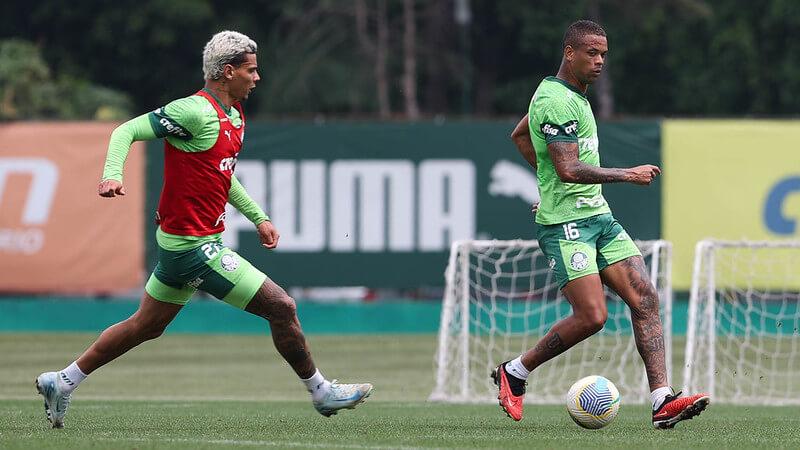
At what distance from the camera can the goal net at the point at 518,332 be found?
1388cm

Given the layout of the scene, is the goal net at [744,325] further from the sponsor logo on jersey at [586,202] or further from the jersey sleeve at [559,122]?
the jersey sleeve at [559,122]

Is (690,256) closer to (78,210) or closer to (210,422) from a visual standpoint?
(78,210)

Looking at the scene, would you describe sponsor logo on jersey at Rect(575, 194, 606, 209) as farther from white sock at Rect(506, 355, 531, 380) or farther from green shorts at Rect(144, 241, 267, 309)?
green shorts at Rect(144, 241, 267, 309)

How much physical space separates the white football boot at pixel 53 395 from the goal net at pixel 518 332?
15.6ft

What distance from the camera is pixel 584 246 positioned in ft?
29.9

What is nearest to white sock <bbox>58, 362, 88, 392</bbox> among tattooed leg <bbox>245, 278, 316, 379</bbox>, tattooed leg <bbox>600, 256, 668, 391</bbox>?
tattooed leg <bbox>245, 278, 316, 379</bbox>

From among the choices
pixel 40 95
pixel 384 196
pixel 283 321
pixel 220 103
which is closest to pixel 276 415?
pixel 283 321

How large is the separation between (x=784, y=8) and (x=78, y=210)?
26954mm

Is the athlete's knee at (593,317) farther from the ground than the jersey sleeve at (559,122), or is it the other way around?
the jersey sleeve at (559,122)

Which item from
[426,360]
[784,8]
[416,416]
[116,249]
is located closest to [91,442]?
[416,416]

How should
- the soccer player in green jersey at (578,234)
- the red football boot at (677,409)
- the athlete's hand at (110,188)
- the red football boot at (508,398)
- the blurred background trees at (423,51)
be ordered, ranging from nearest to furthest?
the athlete's hand at (110,188), the red football boot at (677,409), the soccer player in green jersey at (578,234), the red football boot at (508,398), the blurred background trees at (423,51)

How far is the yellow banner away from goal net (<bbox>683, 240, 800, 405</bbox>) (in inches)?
36.4

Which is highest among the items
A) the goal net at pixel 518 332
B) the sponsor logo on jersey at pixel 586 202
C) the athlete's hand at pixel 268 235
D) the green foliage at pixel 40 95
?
the sponsor logo on jersey at pixel 586 202

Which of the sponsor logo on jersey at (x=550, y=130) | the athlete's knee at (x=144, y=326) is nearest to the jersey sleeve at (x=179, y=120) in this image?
the athlete's knee at (x=144, y=326)
